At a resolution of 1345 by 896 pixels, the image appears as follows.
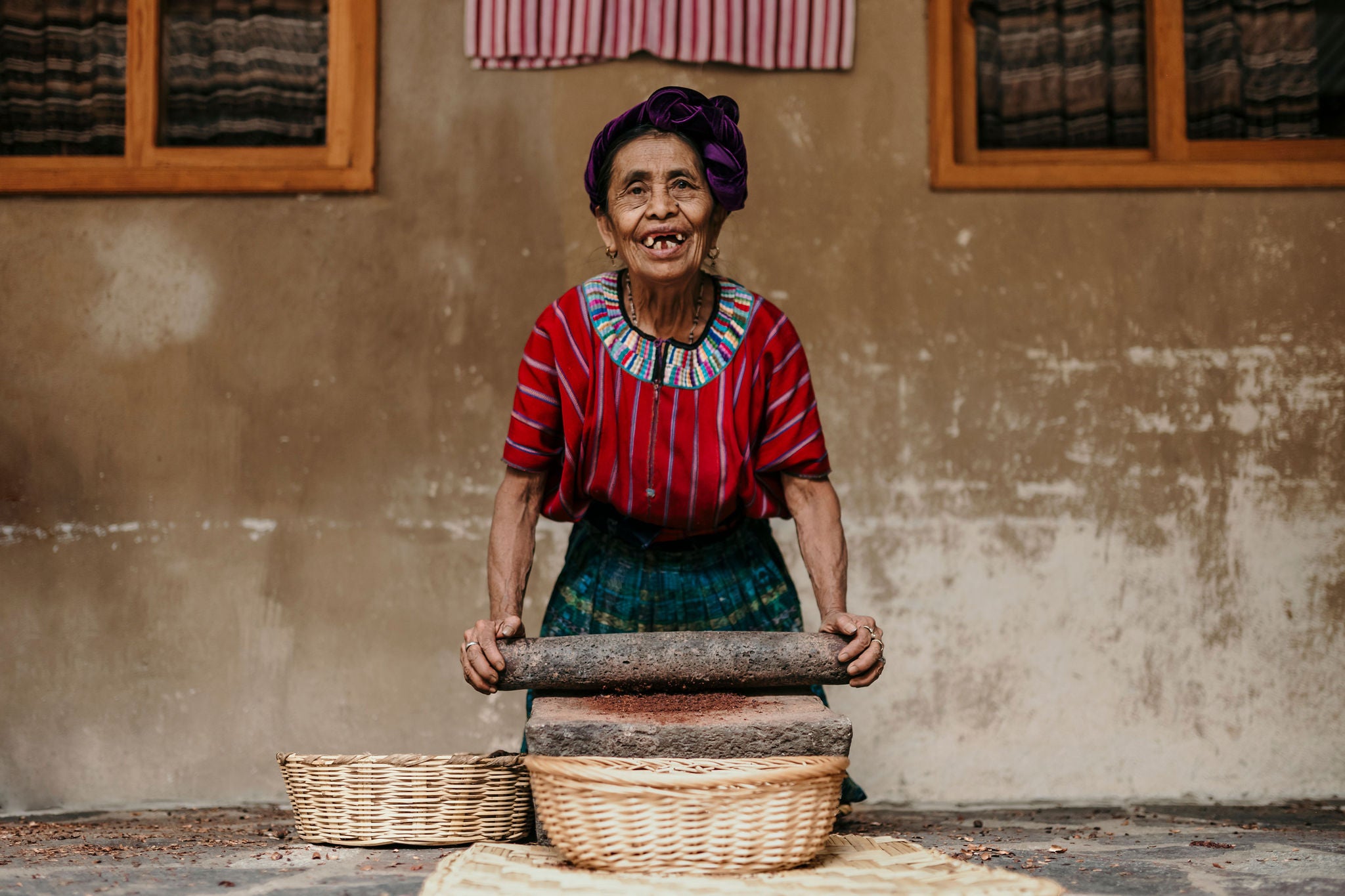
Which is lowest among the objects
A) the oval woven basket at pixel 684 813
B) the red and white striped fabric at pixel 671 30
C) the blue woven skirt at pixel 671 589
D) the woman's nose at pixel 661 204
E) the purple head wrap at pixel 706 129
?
the oval woven basket at pixel 684 813

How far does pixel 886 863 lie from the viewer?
2520 millimetres

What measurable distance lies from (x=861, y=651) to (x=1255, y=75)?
10.6 feet

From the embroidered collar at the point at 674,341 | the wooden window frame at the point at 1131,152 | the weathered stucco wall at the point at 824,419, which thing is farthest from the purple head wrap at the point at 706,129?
the wooden window frame at the point at 1131,152

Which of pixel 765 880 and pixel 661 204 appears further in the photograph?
pixel 661 204

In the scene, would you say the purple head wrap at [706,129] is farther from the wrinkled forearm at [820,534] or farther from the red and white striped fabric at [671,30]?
the red and white striped fabric at [671,30]

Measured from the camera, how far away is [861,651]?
8.87ft

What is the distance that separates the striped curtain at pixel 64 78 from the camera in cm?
467

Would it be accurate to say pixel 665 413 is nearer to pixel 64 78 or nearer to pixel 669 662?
pixel 669 662

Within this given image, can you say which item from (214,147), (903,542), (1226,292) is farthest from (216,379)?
(1226,292)

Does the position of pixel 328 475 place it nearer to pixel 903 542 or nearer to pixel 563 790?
pixel 903 542

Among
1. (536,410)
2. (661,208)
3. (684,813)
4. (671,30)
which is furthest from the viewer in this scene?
(671,30)

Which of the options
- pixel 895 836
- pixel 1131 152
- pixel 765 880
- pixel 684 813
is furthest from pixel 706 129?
pixel 1131 152

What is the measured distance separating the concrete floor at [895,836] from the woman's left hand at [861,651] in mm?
481

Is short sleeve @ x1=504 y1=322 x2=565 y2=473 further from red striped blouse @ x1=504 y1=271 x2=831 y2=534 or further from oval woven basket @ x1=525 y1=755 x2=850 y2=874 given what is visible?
oval woven basket @ x1=525 y1=755 x2=850 y2=874
